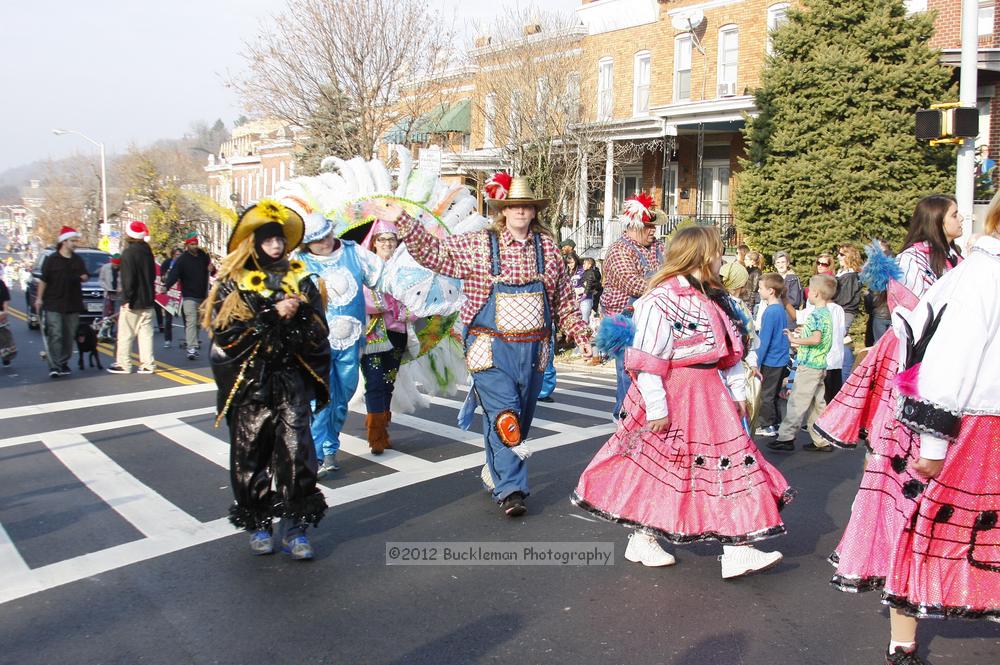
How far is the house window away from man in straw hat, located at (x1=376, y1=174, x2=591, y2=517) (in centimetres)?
1980

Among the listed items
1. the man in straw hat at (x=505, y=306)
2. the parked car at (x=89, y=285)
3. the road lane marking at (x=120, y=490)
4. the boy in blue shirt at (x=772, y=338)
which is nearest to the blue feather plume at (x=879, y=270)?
the man in straw hat at (x=505, y=306)

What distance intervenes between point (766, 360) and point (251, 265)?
5.13 m

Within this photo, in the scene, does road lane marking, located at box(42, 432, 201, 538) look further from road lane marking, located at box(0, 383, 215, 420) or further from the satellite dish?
the satellite dish

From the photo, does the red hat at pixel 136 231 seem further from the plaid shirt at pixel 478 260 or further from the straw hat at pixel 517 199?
the straw hat at pixel 517 199

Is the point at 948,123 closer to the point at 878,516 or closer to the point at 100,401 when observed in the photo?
the point at 878,516

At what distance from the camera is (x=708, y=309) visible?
14.6 feet

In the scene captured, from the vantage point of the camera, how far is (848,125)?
55.7 feet

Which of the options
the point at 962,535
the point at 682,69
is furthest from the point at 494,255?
the point at 682,69

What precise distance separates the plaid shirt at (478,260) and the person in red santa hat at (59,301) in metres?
8.05

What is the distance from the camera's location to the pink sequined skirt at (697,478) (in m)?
4.30

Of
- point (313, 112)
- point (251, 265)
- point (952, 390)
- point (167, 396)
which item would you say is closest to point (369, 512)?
point (251, 265)

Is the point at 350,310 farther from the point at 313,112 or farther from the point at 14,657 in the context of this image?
the point at 313,112

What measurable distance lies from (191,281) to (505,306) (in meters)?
9.35

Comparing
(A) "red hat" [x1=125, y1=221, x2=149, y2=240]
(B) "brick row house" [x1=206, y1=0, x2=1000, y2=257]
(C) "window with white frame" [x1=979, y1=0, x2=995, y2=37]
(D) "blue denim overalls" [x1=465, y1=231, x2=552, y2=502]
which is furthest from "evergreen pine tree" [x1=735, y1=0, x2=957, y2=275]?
(D) "blue denim overalls" [x1=465, y1=231, x2=552, y2=502]
